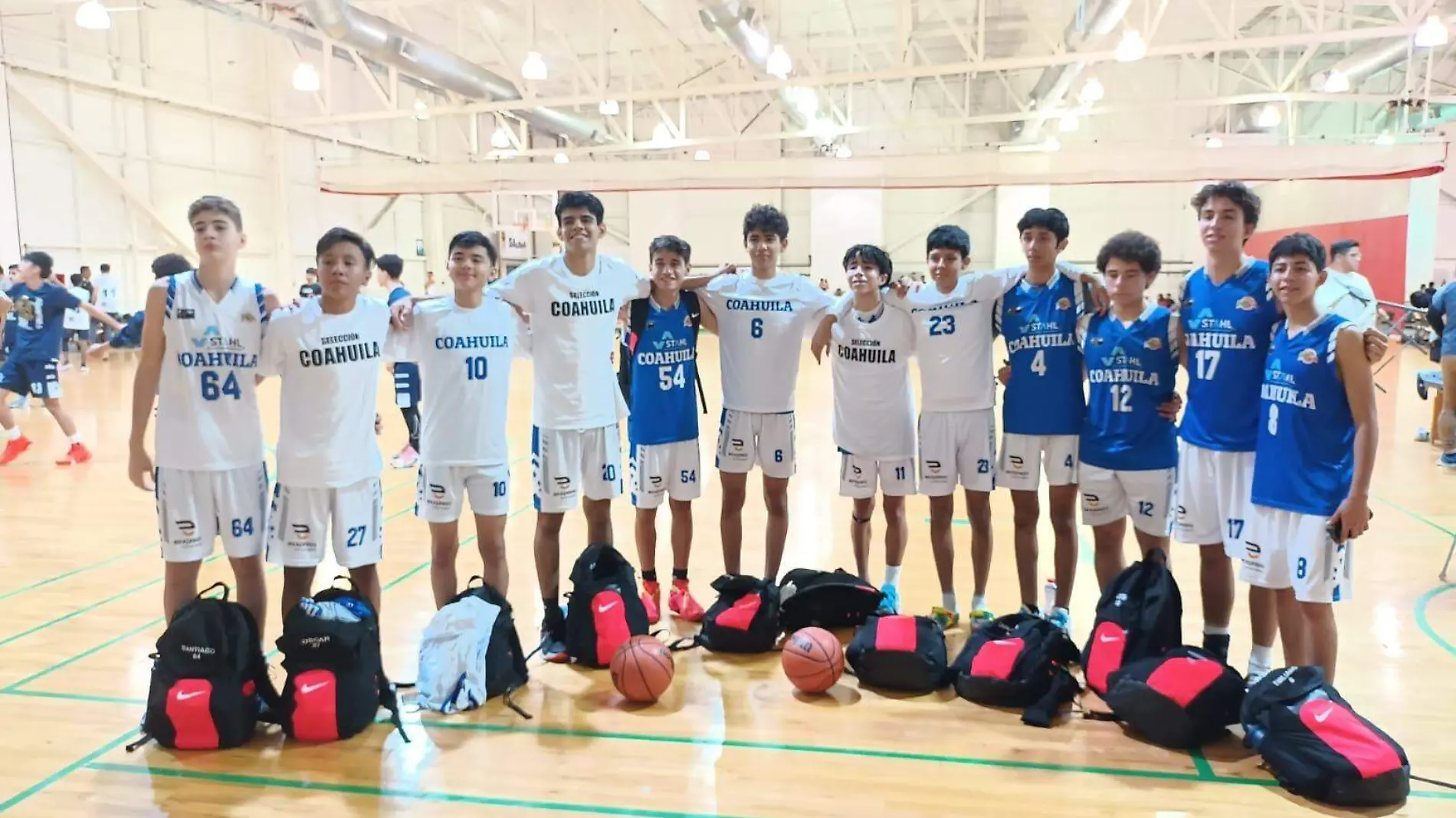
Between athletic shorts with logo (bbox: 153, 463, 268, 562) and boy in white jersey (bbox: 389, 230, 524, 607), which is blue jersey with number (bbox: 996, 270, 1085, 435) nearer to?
boy in white jersey (bbox: 389, 230, 524, 607)

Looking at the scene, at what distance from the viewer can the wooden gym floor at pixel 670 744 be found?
343 cm

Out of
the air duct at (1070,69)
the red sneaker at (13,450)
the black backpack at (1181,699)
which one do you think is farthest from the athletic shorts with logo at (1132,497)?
the air duct at (1070,69)

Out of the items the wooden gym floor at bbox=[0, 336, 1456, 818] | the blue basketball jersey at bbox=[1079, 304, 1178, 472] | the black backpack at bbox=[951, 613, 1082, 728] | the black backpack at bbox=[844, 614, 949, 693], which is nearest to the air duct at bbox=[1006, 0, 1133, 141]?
the wooden gym floor at bbox=[0, 336, 1456, 818]

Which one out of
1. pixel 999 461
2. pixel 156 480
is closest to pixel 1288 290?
pixel 999 461

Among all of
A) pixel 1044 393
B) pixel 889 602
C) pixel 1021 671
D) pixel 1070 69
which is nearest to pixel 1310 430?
pixel 1044 393

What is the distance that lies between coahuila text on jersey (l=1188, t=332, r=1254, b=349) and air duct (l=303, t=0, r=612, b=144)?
14452 mm

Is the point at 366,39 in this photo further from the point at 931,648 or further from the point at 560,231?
the point at 931,648

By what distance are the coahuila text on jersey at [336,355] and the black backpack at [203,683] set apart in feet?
3.35

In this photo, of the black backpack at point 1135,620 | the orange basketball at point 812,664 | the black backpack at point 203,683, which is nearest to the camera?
the black backpack at point 203,683

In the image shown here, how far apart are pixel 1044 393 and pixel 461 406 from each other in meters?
3.00

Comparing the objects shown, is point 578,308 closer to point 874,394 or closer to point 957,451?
point 874,394

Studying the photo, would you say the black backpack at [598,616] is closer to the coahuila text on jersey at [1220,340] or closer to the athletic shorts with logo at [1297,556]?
the athletic shorts with logo at [1297,556]

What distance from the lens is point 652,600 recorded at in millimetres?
5273

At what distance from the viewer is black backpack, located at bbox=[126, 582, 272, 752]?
148 inches
